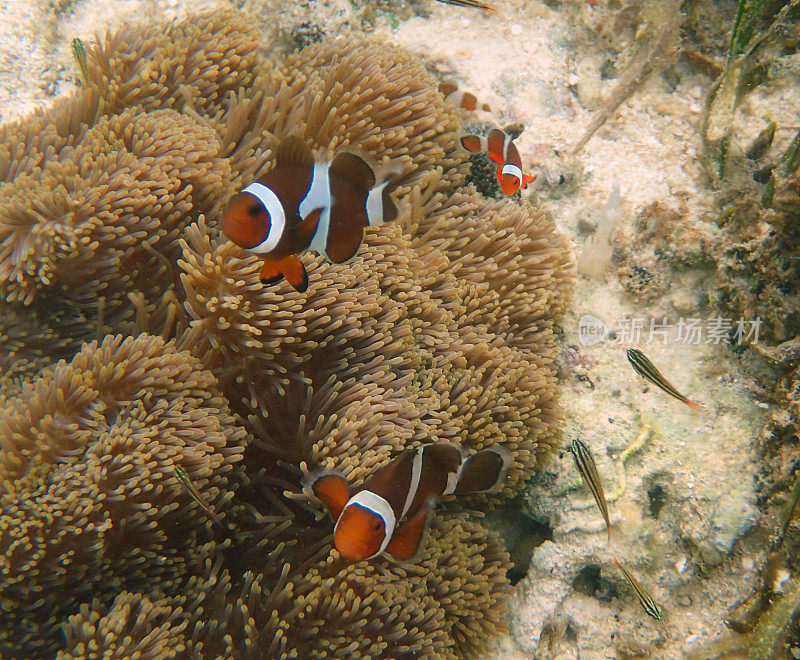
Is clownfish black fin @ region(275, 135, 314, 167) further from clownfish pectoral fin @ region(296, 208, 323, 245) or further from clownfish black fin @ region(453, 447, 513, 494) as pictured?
clownfish black fin @ region(453, 447, 513, 494)

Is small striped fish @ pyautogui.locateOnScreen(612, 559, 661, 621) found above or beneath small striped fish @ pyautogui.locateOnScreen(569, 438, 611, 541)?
beneath

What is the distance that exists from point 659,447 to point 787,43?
2.43 metres

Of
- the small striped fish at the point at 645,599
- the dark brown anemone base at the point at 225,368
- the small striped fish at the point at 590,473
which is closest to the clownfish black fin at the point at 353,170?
the dark brown anemone base at the point at 225,368

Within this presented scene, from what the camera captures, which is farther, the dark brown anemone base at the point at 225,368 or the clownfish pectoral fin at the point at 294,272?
the dark brown anemone base at the point at 225,368

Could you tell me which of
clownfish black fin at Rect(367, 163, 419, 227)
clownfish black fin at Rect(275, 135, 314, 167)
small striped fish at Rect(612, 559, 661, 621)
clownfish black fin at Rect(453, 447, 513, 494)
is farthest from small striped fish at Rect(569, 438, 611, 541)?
clownfish black fin at Rect(275, 135, 314, 167)

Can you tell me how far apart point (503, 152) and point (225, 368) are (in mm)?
2016

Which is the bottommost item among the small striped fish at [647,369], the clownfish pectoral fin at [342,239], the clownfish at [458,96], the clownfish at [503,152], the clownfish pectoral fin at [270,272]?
the small striped fish at [647,369]

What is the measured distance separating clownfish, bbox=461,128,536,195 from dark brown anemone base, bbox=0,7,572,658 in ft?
0.72

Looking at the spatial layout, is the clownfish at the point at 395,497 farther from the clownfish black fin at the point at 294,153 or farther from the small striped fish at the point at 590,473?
the clownfish black fin at the point at 294,153

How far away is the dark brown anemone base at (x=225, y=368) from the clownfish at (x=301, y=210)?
1.55 ft

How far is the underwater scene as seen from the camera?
1.68 m

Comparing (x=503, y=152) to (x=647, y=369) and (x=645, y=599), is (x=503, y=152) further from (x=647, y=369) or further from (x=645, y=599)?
(x=645, y=599)

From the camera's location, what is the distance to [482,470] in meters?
1.95

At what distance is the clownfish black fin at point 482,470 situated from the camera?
76.3 inches
